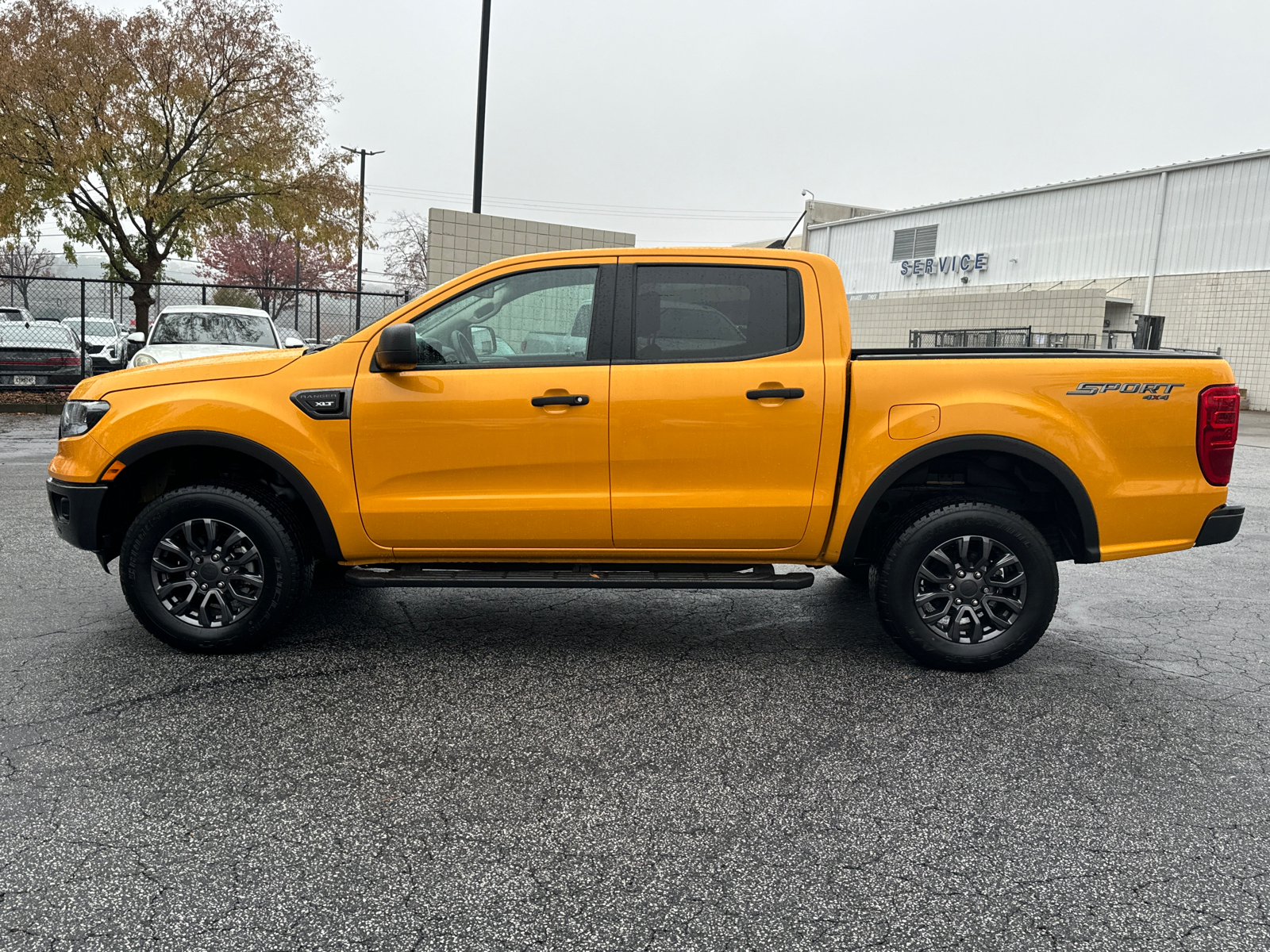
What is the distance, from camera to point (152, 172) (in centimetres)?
1859

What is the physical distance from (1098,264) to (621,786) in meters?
31.1

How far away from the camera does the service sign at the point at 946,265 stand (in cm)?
3400

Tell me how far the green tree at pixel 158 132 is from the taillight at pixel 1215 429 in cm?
1863

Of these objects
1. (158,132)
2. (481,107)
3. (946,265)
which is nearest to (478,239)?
(481,107)

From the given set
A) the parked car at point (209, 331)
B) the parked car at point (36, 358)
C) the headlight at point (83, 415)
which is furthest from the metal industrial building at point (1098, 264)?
the parked car at point (36, 358)

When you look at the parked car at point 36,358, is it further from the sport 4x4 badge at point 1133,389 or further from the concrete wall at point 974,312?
the concrete wall at point 974,312

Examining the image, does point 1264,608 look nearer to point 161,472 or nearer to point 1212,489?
point 1212,489

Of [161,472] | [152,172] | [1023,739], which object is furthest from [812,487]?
[152,172]

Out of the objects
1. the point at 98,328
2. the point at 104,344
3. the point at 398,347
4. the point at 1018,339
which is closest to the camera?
the point at 398,347

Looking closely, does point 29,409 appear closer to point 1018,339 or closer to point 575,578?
point 575,578

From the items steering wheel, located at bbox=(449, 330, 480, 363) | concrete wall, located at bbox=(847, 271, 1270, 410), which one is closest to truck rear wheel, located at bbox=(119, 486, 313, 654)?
steering wheel, located at bbox=(449, 330, 480, 363)

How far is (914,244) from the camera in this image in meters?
36.8

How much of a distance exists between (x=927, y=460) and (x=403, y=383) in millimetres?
2487

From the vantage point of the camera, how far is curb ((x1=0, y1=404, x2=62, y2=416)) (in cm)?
1702
